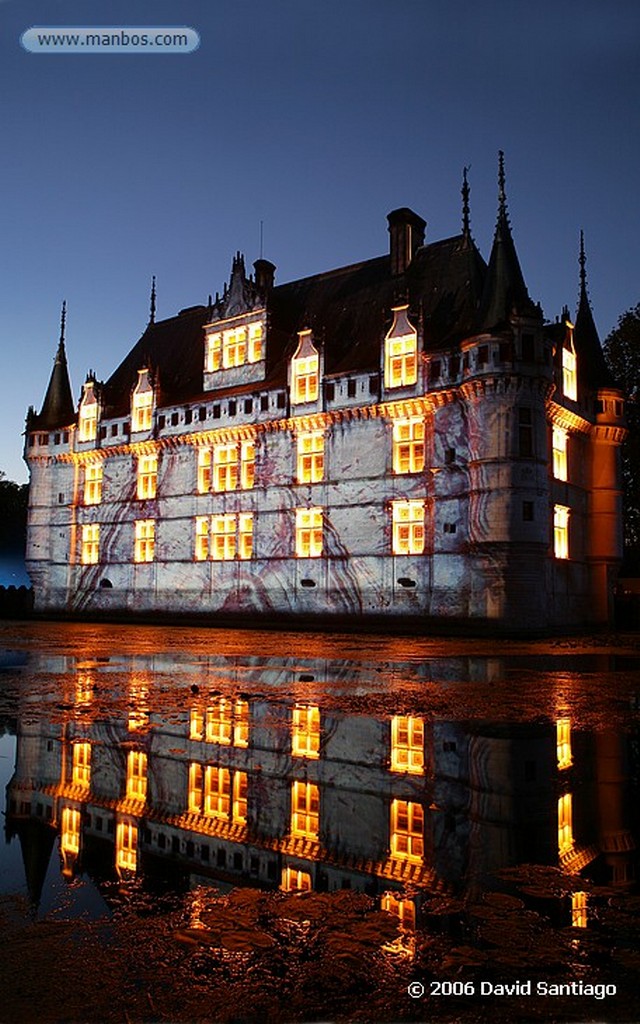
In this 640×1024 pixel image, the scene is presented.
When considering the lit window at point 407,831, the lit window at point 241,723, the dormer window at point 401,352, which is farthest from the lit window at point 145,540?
the lit window at point 407,831

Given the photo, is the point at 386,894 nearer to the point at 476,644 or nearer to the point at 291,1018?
the point at 291,1018

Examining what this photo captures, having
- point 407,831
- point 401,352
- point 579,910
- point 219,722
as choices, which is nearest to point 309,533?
point 401,352

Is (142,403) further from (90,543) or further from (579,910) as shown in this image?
(579,910)

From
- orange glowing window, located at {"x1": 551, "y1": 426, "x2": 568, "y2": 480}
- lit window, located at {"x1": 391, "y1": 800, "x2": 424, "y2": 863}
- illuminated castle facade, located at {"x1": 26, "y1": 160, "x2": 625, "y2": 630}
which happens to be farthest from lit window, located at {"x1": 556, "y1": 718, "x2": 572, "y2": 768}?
orange glowing window, located at {"x1": 551, "y1": 426, "x2": 568, "y2": 480}

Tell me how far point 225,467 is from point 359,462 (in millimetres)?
7938

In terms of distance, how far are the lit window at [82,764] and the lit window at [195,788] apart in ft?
2.34

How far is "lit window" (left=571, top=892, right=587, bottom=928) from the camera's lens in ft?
10.3

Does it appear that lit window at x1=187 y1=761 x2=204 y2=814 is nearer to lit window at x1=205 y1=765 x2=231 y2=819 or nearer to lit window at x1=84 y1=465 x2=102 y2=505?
lit window at x1=205 y1=765 x2=231 y2=819

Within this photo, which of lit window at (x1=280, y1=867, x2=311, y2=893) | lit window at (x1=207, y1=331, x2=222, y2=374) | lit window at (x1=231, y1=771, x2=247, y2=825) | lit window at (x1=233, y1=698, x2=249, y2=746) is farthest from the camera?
lit window at (x1=207, y1=331, x2=222, y2=374)

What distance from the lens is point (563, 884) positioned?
142 inches

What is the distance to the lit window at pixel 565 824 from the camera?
4.23m

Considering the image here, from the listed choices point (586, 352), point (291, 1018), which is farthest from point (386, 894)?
point (586, 352)

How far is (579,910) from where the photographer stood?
3.29 metres

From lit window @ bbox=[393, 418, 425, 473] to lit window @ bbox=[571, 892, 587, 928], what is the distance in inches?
1094
